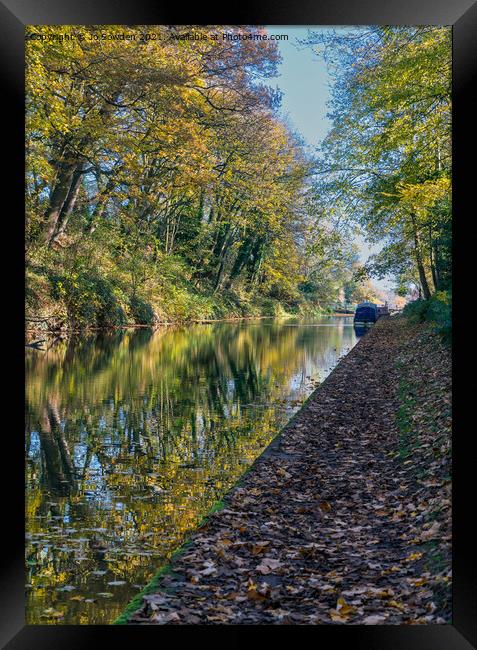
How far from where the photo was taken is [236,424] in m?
11.5

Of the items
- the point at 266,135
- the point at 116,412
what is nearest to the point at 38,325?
the point at 266,135

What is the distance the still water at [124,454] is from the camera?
5285mm

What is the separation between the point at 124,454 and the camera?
9.16 m

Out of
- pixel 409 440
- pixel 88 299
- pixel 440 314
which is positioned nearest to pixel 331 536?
pixel 409 440

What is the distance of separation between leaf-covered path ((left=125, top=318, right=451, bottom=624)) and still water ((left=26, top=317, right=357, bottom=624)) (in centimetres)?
46

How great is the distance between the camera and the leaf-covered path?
171 inches

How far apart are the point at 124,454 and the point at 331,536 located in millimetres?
3997

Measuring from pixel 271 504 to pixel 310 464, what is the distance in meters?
1.80

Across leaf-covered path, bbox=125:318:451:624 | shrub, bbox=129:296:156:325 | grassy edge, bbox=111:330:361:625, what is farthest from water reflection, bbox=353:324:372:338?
grassy edge, bbox=111:330:361:625

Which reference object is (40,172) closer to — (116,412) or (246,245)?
(116,412)

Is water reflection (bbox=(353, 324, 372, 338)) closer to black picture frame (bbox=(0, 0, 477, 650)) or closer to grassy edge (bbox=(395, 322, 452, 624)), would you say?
grassy edge (bbox=(395, 322, 452, 624))

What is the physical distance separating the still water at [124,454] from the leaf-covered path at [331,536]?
46cm
